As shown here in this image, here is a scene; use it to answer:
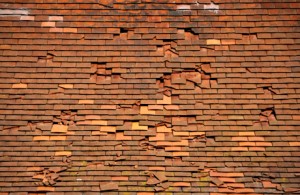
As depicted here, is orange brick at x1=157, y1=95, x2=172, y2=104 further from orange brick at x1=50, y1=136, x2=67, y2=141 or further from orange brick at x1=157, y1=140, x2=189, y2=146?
orange brick at x1=50, y1=136, x2=67, y2=141

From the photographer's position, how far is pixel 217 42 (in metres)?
5.24

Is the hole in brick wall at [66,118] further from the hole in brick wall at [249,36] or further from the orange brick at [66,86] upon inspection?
the hole in brick wall at [249,36]

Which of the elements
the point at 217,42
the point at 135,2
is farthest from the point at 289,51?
the point at 135,2

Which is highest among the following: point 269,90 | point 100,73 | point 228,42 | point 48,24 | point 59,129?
point 48,24

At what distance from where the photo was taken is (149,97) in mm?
4988

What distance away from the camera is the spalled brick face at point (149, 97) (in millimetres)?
4594

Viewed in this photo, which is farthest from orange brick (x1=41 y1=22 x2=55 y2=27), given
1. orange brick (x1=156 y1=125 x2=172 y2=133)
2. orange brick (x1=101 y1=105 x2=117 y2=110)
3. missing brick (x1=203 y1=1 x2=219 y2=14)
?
missing brick (x1=203 y1=1 x2=219 y2=14)

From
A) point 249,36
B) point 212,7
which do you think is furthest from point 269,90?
point 212,7

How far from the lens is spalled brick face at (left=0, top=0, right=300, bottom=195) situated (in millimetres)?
4594

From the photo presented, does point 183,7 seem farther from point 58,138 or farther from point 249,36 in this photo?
point 58,138

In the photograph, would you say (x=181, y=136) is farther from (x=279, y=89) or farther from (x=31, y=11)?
(x=31, y=11)

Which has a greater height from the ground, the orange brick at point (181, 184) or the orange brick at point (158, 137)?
the orange brick at point (158, 137)

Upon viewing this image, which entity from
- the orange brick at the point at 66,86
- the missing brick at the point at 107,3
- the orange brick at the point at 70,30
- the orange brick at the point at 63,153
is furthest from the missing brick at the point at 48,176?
the missing brick at the point at 107,3

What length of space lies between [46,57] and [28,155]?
1.50 meters
